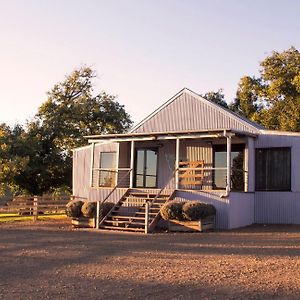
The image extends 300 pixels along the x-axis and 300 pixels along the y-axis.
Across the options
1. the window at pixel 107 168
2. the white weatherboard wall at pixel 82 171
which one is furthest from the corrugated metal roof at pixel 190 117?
the white weatherboard wall at pixel 82 171

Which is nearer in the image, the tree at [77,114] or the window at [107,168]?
the window at [107,168]

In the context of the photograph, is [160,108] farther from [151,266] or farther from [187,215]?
[151,266]

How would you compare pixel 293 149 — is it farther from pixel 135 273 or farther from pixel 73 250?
pixel 135 273

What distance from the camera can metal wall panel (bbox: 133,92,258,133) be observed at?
69.5 feet

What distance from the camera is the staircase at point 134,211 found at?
17.9 meters

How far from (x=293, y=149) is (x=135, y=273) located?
40.1 feet

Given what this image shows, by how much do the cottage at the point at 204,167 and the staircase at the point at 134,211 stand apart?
38 millimetres

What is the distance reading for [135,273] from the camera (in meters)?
9.16

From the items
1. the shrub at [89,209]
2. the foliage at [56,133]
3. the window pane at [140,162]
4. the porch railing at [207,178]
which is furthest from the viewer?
the foliage at [56,133]

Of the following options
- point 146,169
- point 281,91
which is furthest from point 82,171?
point 281,91

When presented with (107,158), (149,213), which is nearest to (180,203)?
(149,213)

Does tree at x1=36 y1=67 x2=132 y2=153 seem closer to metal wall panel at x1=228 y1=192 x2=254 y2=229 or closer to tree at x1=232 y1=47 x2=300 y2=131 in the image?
tree at x1=232 y1=47 x2=300 y2=131

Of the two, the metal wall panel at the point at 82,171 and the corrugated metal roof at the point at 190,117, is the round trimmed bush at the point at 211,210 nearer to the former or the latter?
the corrugated metal roof at the point at 190,117

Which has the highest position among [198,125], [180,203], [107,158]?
[198,125]
